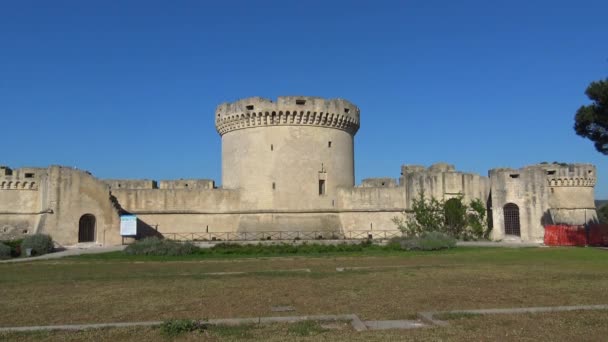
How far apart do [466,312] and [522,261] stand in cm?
1034

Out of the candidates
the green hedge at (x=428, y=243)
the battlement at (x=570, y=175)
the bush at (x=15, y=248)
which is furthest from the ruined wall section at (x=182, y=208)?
the battlement at (x=570, y=175)

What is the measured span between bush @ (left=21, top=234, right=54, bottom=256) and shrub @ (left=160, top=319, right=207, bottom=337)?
19.5m

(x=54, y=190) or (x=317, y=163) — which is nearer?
(x=54, y=190)

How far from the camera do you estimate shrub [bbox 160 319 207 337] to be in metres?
6.94

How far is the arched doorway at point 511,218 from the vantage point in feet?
99.7

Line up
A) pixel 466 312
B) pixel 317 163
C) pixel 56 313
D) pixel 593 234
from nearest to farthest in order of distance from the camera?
pixel 466 312
pixel 56 313
pixel 593 234
pixel 317 163

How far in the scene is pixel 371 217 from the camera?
1260 inches

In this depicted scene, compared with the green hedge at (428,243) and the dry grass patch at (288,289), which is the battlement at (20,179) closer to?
the dry grass patch at (288,289)

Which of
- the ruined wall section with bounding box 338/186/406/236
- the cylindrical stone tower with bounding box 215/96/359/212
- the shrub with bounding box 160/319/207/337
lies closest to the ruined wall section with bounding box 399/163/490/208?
the ruined wall section with bounding box 338/186/406/236

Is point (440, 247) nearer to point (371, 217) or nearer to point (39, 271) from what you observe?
point (371, 217)

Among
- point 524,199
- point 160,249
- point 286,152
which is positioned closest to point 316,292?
point 160,249

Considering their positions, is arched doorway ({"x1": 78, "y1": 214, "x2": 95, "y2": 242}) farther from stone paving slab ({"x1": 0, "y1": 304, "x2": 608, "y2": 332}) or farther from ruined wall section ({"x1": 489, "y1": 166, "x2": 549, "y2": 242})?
stone paving slab ({"x1": 0, "y1": 304, "x2": 608, "y2": 332})

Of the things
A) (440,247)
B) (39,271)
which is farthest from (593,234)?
(39,271)

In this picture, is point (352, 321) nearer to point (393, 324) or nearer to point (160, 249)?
point (393, 324)
